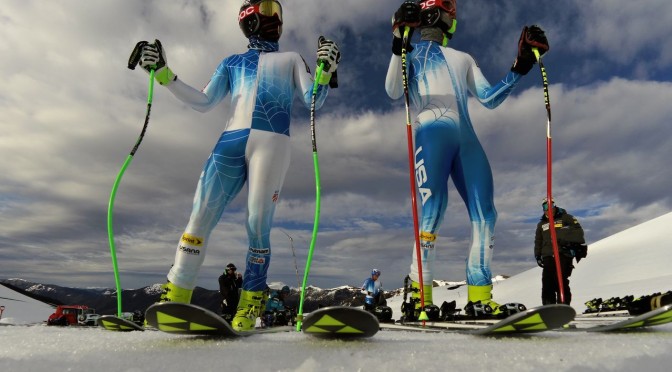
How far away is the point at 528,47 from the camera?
A: 149 inches

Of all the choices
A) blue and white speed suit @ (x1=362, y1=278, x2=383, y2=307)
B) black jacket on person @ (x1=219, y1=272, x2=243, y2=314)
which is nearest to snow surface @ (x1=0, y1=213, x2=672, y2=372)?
black jacket on person @ (x1=219, y1=272, x2=243, y2=314)

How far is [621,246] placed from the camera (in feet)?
43.4

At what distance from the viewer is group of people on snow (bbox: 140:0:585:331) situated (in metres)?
3.35

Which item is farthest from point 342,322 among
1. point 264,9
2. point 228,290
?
point 228,290

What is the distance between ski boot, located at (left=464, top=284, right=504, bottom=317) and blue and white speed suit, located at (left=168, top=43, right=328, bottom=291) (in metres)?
1.92

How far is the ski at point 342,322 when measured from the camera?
1812 mm

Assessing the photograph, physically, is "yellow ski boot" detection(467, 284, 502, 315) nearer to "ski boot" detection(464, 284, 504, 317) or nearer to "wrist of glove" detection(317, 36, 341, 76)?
"ski boot" detection(464, 284, 504, 317)

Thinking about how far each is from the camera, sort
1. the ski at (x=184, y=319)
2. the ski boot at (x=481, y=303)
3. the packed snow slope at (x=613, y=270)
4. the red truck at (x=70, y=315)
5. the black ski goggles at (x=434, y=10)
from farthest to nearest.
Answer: the red truck at (x=70, y=315)
the packed snow slope at (x=613, y=270)
the black ski goggles at (x=434, y=10)
the ski boot at (x=481, y=303)
the ski at (x=184, y=319)

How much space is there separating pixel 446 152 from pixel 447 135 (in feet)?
0.58

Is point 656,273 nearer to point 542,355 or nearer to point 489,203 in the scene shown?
point 489,203

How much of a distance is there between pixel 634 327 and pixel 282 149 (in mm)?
2792

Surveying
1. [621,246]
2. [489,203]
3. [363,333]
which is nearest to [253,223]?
[363,333]

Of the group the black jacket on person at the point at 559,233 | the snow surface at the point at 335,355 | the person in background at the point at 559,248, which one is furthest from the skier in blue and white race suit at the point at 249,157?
the black jacket on person at the point at 559,233

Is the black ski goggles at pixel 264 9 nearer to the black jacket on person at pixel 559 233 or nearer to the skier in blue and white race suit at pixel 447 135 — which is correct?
the skier in blue and white race suit at pixel 447 135
